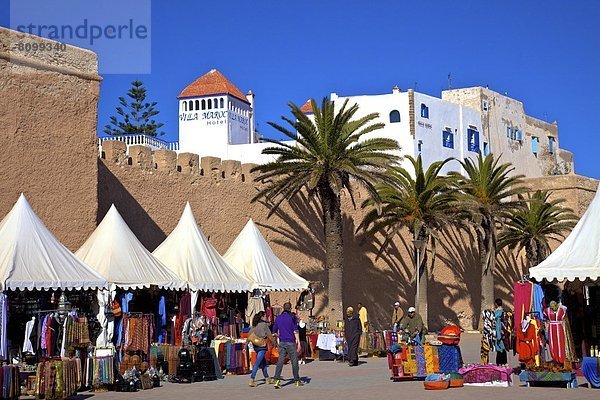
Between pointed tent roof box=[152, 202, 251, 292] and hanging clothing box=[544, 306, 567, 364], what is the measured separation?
21.9 ft

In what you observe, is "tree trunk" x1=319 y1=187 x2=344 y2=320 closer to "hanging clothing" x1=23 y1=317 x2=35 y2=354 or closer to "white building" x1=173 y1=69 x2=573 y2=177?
"hanging clothing" x1=23 y1=317 x2=35 y2=354

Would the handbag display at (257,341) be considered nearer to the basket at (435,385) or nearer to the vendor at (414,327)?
the basket at (435,385)

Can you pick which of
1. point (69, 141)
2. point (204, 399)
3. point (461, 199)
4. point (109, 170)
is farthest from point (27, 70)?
point (461, 199)

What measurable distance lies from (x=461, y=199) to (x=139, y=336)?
548 inches

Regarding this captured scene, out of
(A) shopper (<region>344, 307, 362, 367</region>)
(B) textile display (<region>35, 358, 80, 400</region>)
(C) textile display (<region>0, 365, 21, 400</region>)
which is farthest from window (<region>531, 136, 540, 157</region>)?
(C) textile display (<region>0, 365, 21, 400</region>)

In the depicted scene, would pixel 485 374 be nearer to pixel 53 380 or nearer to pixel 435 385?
pixel 435 385

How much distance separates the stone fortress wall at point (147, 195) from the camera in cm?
1741

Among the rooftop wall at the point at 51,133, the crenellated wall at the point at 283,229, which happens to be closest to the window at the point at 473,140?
the crenellated wall at the point at 283,229

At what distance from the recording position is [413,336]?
55.3ft

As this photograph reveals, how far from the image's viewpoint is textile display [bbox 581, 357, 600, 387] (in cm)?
Answer: 1283

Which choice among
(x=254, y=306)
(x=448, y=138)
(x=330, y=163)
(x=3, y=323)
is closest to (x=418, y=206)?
(x=330, y=163)

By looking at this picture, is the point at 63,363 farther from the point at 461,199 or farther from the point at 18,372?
the point at 461,199

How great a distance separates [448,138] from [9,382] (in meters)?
36.6

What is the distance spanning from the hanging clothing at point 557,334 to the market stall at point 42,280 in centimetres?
722
